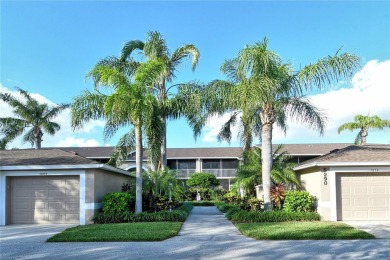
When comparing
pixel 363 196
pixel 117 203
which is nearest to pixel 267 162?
pixel 363 196

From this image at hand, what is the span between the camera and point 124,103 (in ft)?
51.2

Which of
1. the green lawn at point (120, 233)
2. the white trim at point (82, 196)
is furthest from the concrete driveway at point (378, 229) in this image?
the white trim at point (82, 196)

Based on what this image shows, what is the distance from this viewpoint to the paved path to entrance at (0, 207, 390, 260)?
923 cm

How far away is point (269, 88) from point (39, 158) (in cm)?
1028

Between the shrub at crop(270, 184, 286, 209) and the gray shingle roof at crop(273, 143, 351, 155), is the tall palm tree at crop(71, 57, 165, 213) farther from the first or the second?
the gray shingle roof at crop(273, 143, 351, 155)

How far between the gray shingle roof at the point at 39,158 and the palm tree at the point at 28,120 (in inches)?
464

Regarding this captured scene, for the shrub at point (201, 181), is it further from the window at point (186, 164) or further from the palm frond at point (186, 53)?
the palm frond at point (186, 53)

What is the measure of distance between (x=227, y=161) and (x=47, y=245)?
3413 cm

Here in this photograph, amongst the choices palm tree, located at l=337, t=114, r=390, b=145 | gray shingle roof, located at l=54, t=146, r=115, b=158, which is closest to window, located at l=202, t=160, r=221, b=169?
gray shingle roof, located at l=54, t=146, r=115, b=158

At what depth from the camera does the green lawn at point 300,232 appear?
453 inches

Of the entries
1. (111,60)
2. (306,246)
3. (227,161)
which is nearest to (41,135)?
(111,60)

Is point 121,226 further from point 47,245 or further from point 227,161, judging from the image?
point 227,161

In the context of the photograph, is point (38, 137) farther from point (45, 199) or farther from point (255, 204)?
point (255, 204)

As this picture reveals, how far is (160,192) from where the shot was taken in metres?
19.0
